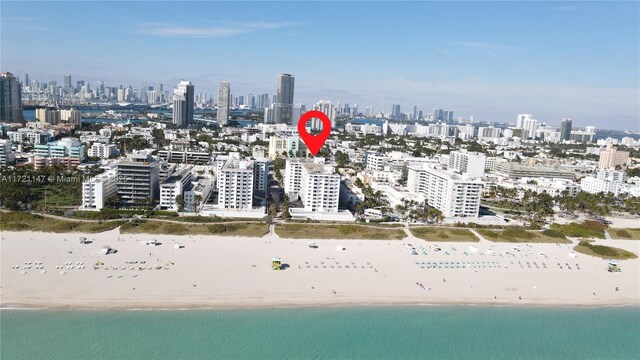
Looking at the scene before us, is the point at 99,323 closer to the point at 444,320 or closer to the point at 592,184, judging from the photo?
the point at 444,320

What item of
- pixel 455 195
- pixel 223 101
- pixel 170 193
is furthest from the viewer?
pixel 223 101

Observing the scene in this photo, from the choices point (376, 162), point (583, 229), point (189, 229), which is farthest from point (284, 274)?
point (376, 162)

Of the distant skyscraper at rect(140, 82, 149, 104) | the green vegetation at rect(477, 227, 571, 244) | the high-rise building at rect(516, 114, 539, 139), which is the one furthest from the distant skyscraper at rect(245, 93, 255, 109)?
the green vegetation at rect(477, 227, 571, 244)

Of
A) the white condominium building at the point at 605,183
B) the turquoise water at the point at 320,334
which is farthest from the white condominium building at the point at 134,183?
the white condominium building at the point at 605,183

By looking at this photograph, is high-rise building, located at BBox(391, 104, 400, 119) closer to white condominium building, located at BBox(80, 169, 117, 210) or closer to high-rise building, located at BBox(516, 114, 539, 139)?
high-rise building, located at BBox(516, 114, 539, 139)

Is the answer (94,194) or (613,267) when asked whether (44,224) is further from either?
(613,267)

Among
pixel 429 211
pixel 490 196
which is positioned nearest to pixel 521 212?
pixel 490 196

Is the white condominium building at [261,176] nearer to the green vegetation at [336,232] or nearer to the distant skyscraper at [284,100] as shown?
the green vegetation at [336,232]
